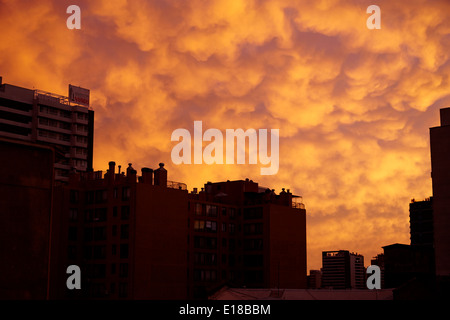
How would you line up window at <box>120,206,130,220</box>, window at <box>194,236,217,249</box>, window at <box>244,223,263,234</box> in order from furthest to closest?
window at <box>244,223,263,234</box>
window at <box>194,236,217,249</box>
window at <box>120,206,130,220</box>

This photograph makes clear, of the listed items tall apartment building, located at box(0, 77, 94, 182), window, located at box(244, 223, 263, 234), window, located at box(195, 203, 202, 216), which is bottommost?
window, located at box(244, 223, 263, 234)

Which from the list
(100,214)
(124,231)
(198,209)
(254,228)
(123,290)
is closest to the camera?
(123,290)

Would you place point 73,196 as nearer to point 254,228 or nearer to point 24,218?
point 254,228

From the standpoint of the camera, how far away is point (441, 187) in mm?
81688

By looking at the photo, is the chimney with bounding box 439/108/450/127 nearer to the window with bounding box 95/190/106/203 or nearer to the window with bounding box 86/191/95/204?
the window with bounding box 95/190/106/203

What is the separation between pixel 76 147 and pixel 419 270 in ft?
366

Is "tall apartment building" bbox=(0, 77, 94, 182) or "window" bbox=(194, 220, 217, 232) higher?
"tall apartment building" bbox=(0, 77, 94, 182)

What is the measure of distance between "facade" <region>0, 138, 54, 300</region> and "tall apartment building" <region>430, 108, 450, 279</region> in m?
57.6

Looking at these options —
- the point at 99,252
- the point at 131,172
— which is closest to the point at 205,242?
the point at 99,252

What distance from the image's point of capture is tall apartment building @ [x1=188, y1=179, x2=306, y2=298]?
131 m

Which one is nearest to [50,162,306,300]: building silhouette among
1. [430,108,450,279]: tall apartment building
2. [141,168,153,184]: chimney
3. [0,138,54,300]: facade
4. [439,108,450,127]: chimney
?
[141,168,153,184]: chimney

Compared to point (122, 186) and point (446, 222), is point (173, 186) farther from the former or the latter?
point (446, 222)

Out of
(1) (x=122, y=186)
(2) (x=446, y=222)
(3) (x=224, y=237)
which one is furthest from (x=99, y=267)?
(2) (x=446, y=222)

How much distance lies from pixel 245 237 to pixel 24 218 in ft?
356
